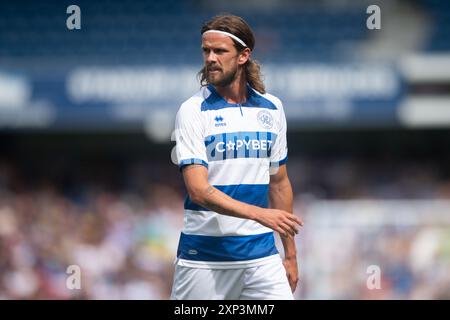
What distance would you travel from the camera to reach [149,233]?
36.1 feet

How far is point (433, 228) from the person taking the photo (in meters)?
10.3

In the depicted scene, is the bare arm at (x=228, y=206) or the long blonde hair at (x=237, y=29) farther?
the long blonde hair at (x=237, y=29)

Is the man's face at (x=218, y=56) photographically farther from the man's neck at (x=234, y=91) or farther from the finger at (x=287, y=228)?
the finger at (x=287, y=228)

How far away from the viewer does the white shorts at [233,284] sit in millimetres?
4242

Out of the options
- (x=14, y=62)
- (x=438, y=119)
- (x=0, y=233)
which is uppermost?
(x=14, y=62)

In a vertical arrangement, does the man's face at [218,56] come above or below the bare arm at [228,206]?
above

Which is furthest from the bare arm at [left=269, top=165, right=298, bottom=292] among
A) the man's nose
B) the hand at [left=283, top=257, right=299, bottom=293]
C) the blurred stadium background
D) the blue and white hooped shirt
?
the blurred stadium background

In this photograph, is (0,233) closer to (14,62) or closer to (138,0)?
(14,62)

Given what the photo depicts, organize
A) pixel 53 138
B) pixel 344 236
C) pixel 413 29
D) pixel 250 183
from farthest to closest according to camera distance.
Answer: pixel 53 138 → pixel 413 29 → pixel 344 236 → pixel 250 183

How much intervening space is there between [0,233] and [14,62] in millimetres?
3117

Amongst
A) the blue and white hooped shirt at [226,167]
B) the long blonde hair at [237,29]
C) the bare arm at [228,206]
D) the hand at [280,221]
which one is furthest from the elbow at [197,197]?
the long blonde hair at [237,29]

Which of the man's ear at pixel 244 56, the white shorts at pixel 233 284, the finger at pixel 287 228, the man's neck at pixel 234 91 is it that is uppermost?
the man's ear at pixel 244 56

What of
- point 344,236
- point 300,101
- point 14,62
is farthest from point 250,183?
point 14,62

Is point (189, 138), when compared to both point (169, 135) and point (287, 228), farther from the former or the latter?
point (169, 135)
